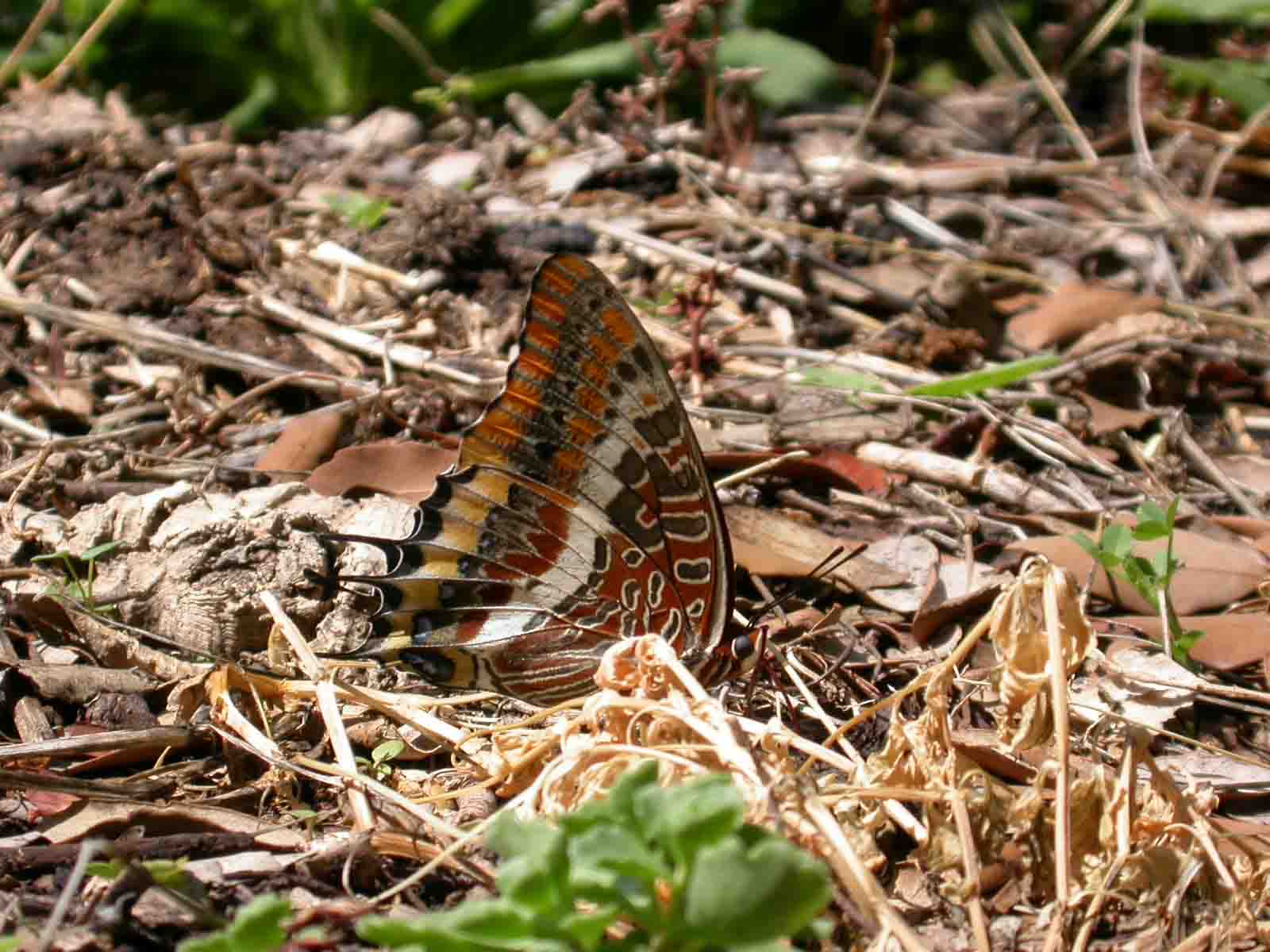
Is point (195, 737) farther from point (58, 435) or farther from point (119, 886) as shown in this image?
point (58, 435)

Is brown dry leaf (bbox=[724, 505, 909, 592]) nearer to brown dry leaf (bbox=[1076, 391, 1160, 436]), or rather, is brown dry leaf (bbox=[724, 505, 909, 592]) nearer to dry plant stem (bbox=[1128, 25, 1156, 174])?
brown dry leaf (bbox=[1076, 391, 1160, 436])

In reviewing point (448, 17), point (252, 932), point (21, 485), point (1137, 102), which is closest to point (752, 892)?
point (252, 932)

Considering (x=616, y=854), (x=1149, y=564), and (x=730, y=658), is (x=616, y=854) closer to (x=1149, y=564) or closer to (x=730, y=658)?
(x=730, y=658)

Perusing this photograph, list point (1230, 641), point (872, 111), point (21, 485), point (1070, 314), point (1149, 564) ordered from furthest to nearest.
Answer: point (872, 111) → point (1070, 314) → point (21, 485) → point (1230, 641) → point (1149, 564)

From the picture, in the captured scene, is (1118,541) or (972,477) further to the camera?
(972,477)

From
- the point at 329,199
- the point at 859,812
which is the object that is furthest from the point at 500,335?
the point at 859,812

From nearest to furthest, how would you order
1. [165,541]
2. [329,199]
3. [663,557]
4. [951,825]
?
1. [951,825]
2. [663,557]
3. [165,541]
4. [329,199]

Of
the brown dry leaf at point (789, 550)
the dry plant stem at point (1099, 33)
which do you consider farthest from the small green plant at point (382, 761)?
the dry plant stem at point (1099, 33)
